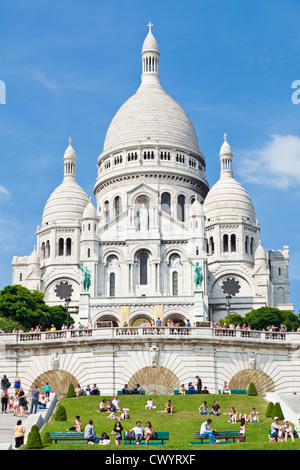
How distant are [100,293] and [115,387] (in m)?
56.7

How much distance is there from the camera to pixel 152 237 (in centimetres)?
10281

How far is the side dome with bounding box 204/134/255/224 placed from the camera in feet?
367

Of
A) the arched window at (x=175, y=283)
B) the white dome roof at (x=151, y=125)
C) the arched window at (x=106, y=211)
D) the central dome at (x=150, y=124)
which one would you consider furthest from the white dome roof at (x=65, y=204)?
the arched window at (x=175, y=283)

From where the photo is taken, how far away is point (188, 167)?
11825 centimetres

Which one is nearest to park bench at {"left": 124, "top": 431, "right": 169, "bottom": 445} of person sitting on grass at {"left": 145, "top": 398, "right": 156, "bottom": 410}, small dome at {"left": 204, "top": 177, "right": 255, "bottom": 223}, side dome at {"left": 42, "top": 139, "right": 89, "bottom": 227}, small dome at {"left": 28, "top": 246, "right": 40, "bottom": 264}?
person sitting on grass at {"left": 145, "top": 398, "right": 156, "bottom": 410}

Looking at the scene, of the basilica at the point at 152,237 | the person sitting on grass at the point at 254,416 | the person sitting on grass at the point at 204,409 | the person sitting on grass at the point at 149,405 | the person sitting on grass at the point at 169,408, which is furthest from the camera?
the basilica at the point at 152,237

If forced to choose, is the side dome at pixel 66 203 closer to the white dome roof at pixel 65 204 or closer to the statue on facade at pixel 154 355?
the white dome roof at pixel 65 204

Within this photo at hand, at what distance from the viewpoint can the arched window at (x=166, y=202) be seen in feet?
374

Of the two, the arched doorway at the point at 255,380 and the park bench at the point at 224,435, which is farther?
the arched doorway at the point at 255,380

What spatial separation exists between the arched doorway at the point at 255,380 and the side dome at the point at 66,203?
6875 centimetres
